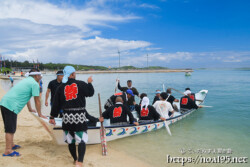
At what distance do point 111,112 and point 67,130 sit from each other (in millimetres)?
2331

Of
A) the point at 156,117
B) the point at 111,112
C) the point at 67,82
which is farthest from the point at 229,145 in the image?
the point at 67,82

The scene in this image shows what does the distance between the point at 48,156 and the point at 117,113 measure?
2.38 m

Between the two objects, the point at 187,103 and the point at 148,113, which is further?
the point at 187,103

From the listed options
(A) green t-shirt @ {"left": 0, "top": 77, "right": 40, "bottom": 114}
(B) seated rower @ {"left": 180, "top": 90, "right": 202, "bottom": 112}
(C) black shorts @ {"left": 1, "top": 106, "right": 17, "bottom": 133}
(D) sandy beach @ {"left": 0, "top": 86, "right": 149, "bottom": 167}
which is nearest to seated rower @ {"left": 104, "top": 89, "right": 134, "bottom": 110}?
(D) sandy beach @ {"left": 0, "top": 86, "right": 149, "bottom": 167}

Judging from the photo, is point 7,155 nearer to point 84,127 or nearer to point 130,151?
point 84,127

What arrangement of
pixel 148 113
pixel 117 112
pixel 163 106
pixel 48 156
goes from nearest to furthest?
1. pixel 48 156
2. pixel 117 112
3. pixel 148 113
4. pixel 163 106

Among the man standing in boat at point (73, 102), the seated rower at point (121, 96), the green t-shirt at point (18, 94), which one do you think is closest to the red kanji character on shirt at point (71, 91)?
the man standing in boat at point (73, 102)

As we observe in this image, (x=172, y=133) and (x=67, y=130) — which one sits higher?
(x=67, y=130)

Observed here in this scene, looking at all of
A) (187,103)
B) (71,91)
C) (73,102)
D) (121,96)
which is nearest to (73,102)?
(73,102)

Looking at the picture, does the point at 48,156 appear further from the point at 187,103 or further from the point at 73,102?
the point at 187,103

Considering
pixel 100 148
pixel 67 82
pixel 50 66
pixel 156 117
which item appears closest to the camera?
pixel 67 82

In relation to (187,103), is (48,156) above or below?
below

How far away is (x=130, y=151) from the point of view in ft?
19.8

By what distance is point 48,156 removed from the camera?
15.1ft
